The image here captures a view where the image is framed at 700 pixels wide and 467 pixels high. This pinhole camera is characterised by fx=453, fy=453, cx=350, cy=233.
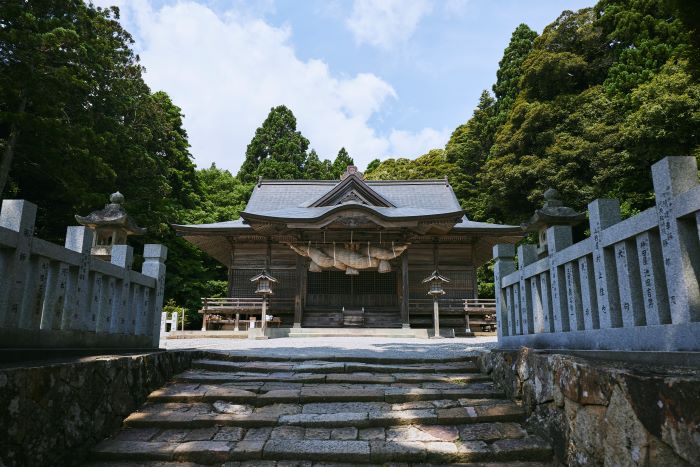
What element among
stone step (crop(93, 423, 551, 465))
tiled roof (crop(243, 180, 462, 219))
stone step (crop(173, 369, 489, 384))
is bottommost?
stone step (crop(93, 423, 551, 465))

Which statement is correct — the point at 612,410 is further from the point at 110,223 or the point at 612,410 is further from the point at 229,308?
the point at 229,308

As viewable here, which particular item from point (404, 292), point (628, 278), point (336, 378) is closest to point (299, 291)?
point (404, 292)

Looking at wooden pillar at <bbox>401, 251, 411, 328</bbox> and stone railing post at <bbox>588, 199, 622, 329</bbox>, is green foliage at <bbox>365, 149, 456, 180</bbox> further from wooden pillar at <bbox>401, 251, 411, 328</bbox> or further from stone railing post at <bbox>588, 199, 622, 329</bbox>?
stone railing post at <bbox>588, 199, 622, 329</bbox>

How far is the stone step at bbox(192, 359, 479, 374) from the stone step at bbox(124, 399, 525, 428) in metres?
1.01

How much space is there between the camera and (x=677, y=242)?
2730 mm

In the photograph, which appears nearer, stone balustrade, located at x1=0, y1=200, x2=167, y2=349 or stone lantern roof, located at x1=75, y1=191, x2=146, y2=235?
stone balustrade, located at x1=0, y1=200, x2=167, y2=349

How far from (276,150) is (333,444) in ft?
126

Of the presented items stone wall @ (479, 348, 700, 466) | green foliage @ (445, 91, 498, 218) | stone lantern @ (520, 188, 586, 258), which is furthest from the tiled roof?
stone wall @ (479, 348, 700, 466)

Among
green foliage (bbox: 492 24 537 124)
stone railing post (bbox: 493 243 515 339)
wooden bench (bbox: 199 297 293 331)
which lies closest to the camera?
stone railing post (bbox: 493 243 515 339)

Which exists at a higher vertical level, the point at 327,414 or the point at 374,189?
the point at 374,189

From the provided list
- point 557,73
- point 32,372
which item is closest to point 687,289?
point 32,372

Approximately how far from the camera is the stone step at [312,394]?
4.31 metres

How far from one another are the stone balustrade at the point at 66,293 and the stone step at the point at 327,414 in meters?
1.03

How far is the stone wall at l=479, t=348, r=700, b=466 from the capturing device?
77.6 inches
